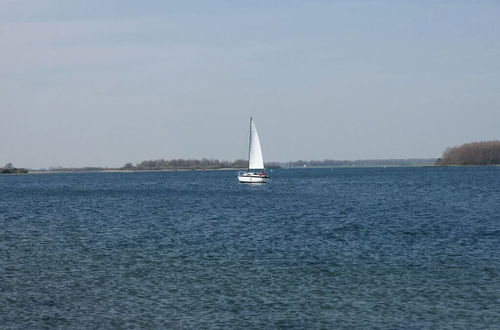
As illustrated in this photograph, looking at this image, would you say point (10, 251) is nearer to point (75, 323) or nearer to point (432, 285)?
point (75, 323)

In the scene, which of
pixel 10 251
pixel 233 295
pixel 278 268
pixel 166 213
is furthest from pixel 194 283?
pixel 166 213

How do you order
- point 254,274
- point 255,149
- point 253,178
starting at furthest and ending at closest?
point 253,178 → point 255,149 → point 254,274

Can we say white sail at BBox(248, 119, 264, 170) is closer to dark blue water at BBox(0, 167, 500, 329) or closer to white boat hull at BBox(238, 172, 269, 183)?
white boat hull at BBox(238, 172, 269, 183)

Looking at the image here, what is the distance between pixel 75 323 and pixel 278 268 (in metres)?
12.6

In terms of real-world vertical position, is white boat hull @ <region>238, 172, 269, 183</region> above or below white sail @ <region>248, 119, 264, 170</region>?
below

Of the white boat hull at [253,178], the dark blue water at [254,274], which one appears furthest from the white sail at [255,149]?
the dark blue water at [254,274]

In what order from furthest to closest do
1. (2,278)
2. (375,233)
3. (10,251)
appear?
1. (375,233)
2. (10,251)
3. (2,278)

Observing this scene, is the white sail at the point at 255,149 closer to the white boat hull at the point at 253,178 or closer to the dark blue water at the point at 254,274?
the white boat hull at the point at 253,178

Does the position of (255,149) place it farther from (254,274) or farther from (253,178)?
(254,274)

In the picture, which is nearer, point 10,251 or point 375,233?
point 10,251

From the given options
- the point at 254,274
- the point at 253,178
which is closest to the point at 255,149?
the point at 253,178

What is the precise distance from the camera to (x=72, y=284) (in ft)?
98.0

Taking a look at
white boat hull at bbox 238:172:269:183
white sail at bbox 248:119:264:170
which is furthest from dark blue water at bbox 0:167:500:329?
Answer: white boat hull at bbox 238:172:269:183

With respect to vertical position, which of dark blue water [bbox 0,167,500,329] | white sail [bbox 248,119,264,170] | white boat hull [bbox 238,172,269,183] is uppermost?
white sail [bbox 248,119,264,170]
